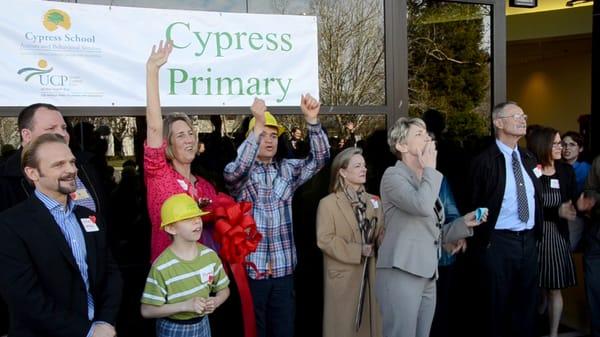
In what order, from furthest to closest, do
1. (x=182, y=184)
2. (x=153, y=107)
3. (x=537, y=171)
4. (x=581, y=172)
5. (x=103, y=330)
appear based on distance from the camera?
(x=581, y=172), (x=537, y=171), (x=182, y=184), (x=153, y=107), (x=103, y=330)

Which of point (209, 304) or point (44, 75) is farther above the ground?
point (44, 75)

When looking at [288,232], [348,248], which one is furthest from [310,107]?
[348,248]

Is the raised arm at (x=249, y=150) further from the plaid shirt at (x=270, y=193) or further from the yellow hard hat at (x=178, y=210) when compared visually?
the yellow hard hat at (x=178, y=210)

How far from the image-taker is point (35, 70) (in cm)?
366

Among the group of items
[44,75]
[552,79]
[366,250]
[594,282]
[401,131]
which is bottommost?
[594,282]

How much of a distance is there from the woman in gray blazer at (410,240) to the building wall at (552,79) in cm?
967

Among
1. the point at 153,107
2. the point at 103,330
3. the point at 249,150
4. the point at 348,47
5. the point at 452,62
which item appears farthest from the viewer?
the point at 452,62

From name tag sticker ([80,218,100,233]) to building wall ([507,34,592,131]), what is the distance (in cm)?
1114

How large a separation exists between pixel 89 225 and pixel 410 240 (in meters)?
1.76

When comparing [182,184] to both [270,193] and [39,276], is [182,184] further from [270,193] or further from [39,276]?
[39,276]

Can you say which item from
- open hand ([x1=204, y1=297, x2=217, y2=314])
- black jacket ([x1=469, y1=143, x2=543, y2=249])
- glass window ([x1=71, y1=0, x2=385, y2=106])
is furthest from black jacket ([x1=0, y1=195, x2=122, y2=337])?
black jacket ([x1=469, y1=143, x2=543, y2=249])

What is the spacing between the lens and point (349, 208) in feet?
12.8

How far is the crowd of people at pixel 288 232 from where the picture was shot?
8.70 feet

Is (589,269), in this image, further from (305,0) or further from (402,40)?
(305,0)
